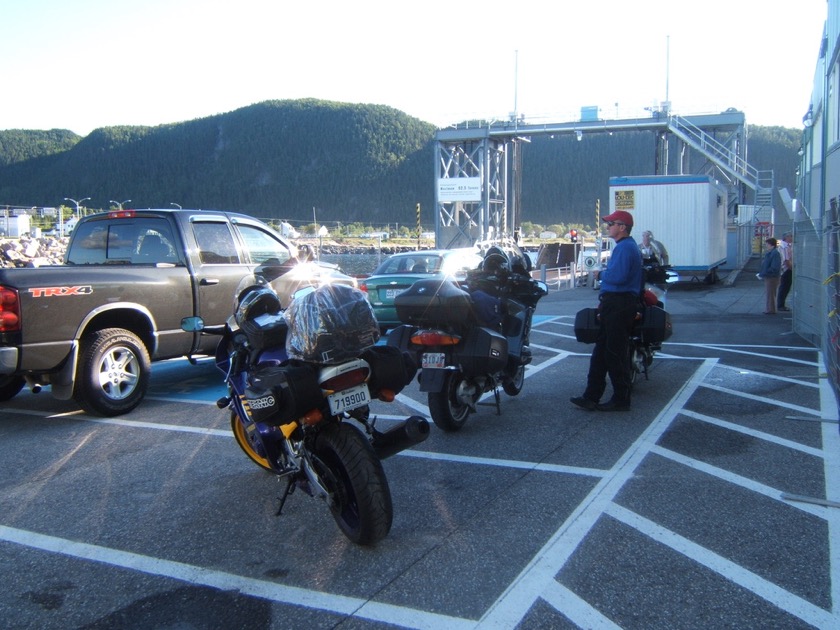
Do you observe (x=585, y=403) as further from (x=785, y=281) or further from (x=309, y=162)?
(x=309, y=162)

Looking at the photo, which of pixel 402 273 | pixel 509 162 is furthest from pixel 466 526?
pixel 509 162

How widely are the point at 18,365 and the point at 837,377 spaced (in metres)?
6.62

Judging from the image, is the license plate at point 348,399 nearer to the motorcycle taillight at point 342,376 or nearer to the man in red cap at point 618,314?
the motorcycle taillight at point 342,376

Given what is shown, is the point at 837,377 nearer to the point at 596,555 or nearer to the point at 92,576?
the point at 596,555

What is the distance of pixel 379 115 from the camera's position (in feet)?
480

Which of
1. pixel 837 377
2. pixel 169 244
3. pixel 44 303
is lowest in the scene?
pixel 837 377

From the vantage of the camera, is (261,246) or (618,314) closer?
(618,314)

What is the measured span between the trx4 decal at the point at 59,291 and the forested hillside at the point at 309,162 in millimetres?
106162

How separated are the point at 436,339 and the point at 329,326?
2170 millimetres

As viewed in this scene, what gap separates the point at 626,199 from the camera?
2133 cm

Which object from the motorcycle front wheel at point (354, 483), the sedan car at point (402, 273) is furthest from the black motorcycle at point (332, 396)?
the sedan car at point (402, 273)

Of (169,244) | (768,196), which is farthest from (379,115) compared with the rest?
(169,244)

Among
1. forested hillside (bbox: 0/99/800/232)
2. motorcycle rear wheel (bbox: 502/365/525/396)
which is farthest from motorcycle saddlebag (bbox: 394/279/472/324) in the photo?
Result: forested hillside (bbox: 0/99/800/232)

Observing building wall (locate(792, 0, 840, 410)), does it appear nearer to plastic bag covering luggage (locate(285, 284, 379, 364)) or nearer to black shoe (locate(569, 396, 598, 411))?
black shoe (locate(569, 396, 598, 411))
